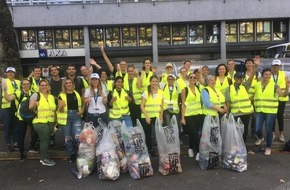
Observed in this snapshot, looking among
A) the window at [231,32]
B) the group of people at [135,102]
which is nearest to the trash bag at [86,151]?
the group of people at [135,102]

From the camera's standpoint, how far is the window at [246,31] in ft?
86.1

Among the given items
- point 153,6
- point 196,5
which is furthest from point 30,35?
point 196,5

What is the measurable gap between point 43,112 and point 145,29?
20.6 m

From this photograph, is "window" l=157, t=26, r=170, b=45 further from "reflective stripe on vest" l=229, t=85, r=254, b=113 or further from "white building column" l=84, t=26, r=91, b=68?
"reflective stripe on vest" l=229, t=85, r=254, b=113

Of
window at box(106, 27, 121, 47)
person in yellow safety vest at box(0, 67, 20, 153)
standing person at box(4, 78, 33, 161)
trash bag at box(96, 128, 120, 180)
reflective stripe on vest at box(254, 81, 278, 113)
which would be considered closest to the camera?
trash bag at box(96, 128, 120, 180)

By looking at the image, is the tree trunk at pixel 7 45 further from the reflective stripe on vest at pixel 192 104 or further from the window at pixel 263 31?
the window at pixel 263 31

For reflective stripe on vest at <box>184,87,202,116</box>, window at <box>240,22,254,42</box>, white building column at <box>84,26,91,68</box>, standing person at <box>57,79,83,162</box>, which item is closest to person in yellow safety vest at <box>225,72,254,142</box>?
reflective stripe on vest at <box>184,87,202,116</box>

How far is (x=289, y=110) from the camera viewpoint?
35.6ft

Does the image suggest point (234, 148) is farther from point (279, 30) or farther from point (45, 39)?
point (279, 30)

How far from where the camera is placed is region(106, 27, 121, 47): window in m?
25.8

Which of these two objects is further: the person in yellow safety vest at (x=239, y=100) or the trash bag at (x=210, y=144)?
the person in yellow safety vest at (x=239, y=100)

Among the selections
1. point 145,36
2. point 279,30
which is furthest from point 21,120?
point 279,30

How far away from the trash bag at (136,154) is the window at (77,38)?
69.1ft

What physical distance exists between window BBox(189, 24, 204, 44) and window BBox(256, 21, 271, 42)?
4237mm
